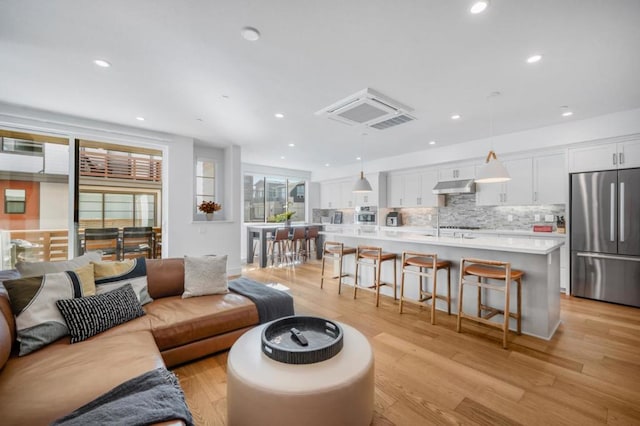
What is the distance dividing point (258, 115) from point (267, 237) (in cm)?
325

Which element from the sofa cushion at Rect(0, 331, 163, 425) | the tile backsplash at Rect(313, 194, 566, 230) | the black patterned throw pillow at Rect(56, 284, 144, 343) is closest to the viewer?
the sofa cushion at Rect(0, 331, 163, 425)

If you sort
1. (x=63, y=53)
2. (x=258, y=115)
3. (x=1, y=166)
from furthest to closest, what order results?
(x=258, y=115) → (x=1, y=166) → (x=63, y=53)

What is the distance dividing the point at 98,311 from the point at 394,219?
594 centimetres

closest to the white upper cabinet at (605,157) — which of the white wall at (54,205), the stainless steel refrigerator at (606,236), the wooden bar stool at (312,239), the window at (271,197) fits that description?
the stainless steel refrigerator at (606,236)

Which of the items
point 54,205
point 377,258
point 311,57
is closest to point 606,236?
point 377,258

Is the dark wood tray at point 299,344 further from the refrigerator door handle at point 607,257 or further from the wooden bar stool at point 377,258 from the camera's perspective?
the refrigerator door handle at point 607,257

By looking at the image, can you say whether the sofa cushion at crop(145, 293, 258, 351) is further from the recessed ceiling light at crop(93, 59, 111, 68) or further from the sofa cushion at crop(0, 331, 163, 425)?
the recessed ceiling light at crop(93, 59, 111, 68)

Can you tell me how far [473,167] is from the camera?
215 inches

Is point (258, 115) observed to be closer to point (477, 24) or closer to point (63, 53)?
point (63, 53)

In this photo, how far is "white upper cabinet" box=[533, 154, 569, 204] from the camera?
4.36 m

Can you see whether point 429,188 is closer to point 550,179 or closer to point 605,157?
point 550,179

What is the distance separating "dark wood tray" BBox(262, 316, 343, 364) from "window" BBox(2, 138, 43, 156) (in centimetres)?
436

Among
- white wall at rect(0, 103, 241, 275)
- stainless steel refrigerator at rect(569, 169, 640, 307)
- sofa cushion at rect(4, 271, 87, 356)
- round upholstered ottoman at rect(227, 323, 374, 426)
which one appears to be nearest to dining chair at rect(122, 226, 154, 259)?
white wall at rect(0, 103, 241, 275)

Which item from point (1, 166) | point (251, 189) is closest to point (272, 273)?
point (251, 189)
